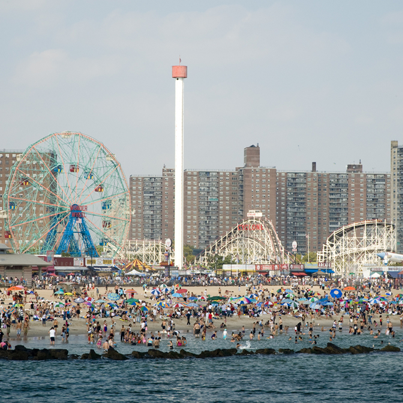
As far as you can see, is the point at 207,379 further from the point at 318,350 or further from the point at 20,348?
the point at 20,348

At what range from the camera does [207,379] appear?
42.9 m

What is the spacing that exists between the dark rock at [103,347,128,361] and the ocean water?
0.78 meters

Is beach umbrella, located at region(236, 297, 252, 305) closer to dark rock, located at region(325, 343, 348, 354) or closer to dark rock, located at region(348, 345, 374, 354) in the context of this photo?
dark rock, located at region(325, 343, 348, 354)

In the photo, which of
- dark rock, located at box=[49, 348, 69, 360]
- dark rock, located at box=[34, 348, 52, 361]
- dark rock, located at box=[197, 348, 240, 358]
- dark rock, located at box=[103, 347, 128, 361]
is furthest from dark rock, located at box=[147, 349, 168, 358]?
dark rock, located at box=[34, 348, 52, 361]

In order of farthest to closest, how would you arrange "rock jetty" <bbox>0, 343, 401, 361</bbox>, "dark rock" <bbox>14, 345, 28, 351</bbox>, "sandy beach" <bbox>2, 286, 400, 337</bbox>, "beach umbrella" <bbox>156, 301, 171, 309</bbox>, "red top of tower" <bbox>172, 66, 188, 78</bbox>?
"red top of tower" <bbox>172, 66, 188, 78</bbox>, "beach umbrella" <bbox>156, 301, 171, 309</bbox>, "sandy beach" <bbox>2, 286, 400, 337</bbox>, "dark rock" <bbox>14, 345, 28, 351</bbox>, "rock jetty" <bbox>0, 343, 401, 361</bbox>

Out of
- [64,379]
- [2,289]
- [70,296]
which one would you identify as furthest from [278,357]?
[2,289]

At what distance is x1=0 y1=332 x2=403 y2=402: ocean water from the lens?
39.2 meters

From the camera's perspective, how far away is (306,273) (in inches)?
4555

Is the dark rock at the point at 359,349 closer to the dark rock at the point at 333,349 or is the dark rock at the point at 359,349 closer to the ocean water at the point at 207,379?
the dark rock at the point at 333,349

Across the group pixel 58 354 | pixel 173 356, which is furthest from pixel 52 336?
pixel 173 356

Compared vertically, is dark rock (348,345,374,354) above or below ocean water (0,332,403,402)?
above

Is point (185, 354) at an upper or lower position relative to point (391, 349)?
upper

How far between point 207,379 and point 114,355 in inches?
285

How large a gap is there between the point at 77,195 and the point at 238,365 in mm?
60956
